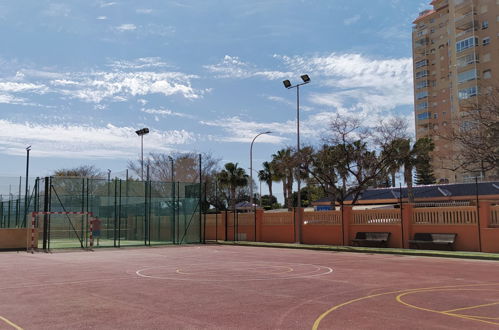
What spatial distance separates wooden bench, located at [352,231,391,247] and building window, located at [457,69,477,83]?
55391mm

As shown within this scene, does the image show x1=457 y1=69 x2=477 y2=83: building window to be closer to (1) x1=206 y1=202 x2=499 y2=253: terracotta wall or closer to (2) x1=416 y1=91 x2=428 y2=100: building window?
(2) x1=416 y1=91 x2=428 y2=100: building window

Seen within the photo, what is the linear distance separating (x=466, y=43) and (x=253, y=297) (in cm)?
7528

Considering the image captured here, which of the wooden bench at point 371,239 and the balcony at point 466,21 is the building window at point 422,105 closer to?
the balcony at point 466,21

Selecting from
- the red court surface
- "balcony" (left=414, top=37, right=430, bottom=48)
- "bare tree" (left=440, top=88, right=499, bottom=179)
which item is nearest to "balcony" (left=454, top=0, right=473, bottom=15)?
"balcony" (left=414, top=37, right=430, bottom=48)

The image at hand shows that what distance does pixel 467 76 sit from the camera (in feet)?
243

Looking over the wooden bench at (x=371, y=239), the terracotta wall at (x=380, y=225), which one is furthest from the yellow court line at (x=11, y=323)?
the wooden bench at (x=371, y=239)

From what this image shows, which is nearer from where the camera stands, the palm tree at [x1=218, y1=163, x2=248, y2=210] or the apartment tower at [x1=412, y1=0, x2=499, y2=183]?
the palm tree at [x1=218, y1=163, x2=248, y2=210]

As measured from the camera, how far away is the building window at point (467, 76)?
72.7 meters

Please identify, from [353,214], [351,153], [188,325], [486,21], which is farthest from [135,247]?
[486,21]

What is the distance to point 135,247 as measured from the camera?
29125 mm

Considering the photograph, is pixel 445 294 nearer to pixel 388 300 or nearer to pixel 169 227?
pixel 388 300

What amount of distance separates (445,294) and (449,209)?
46.1 feet

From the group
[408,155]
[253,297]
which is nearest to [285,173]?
[408,155]

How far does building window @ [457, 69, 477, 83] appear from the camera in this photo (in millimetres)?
72731
